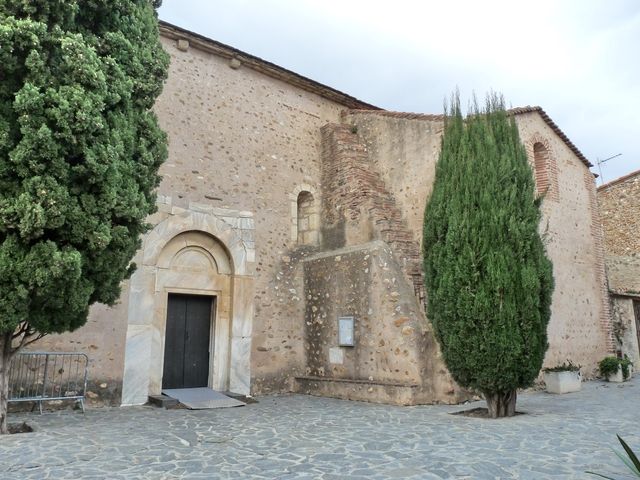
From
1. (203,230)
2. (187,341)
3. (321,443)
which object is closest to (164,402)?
(187,341)

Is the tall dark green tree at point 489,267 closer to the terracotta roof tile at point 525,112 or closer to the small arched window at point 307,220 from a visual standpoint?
the terracotta roof tile at point 525,112

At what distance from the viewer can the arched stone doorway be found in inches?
337

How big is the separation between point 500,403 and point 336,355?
354 centimetres

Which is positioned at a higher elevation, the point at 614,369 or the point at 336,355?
the point at 336,355

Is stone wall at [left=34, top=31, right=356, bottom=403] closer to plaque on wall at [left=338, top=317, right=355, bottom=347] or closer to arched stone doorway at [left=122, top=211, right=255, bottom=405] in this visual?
arched stone doorway at [left=122, top=211, right=255, bottom=405]

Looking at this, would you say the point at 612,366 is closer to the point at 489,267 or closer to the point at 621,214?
the point at 489,267

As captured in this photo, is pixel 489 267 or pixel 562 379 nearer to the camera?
pixel 489 267

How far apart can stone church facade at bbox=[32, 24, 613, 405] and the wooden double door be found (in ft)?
0.13

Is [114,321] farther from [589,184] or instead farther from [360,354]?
[589,184]

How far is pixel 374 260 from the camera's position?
927 cm

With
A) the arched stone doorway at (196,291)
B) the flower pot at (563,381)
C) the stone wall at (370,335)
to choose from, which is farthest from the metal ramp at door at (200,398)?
the flower pot at (563,381)

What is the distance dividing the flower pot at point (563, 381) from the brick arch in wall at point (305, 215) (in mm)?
5653

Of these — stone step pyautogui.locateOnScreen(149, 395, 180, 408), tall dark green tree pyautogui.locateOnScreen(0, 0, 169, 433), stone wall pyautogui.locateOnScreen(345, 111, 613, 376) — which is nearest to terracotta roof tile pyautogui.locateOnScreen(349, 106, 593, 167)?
stone wall pyautogui.locateOnScreen(345, 111, 613, 376)

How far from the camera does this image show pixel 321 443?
558 cm
